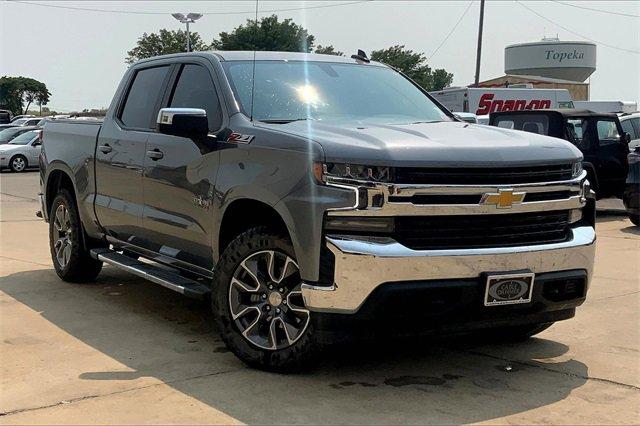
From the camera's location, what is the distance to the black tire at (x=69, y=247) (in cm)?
706

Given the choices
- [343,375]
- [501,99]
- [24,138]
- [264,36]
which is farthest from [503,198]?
[264,36]

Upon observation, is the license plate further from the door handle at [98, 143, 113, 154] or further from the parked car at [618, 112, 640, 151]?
the parked car at [618, 112, 640, 151]

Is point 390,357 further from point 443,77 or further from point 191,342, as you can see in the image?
point 443,77

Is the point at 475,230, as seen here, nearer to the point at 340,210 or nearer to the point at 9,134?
the point at 340,210

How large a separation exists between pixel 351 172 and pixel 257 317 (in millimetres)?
1085

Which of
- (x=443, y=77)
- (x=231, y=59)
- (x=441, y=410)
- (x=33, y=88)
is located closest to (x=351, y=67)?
(x=231, y=59)

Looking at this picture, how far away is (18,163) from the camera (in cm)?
2703

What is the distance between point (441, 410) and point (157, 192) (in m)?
2.62

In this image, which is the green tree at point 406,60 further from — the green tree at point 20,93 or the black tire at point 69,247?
the black tire at point 69,247

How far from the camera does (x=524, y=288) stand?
4.25 metres

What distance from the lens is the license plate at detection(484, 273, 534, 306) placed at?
13.6 ft

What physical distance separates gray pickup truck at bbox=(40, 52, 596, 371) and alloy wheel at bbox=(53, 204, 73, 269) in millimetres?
1526

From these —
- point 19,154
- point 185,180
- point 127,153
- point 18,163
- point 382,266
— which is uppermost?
point 127,153

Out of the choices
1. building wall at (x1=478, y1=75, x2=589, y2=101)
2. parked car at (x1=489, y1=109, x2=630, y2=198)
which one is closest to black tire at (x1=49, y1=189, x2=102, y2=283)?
parked car at (x1=489, y1=109, x2=630, y2=198)
